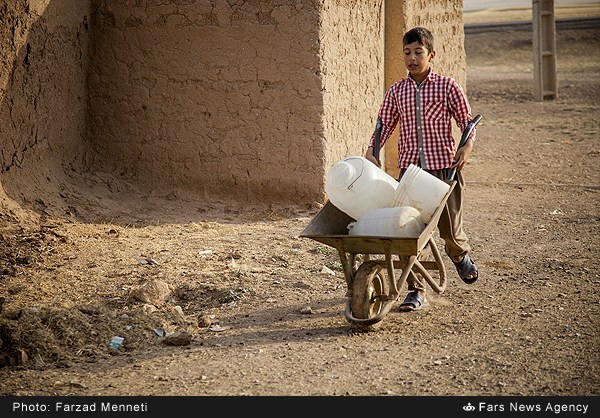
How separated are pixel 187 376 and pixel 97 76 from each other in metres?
4.28

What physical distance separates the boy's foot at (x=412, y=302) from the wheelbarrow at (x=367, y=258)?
25 centimetres

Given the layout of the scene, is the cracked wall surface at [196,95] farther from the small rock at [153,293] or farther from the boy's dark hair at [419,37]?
the boy's dark hair at [419,37]

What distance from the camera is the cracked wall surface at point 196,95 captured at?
7.68 metres

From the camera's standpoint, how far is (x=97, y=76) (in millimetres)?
8219

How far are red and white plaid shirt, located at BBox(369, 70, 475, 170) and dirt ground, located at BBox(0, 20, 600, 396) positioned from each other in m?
0.91

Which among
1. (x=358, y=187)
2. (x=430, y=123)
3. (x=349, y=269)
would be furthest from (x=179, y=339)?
(x=430, y=123)

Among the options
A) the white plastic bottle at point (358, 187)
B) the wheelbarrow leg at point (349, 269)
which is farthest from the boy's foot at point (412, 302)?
the white plastic bottle at point (358, 187)

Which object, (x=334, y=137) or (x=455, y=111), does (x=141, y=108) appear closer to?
(x=334, y=137)

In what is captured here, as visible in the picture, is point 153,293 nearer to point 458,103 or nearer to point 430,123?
point 430,123

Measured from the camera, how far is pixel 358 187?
512 centimetres

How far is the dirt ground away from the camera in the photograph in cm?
457

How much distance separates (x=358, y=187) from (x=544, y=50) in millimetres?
12802

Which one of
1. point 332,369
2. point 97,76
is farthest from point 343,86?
point 332,369
